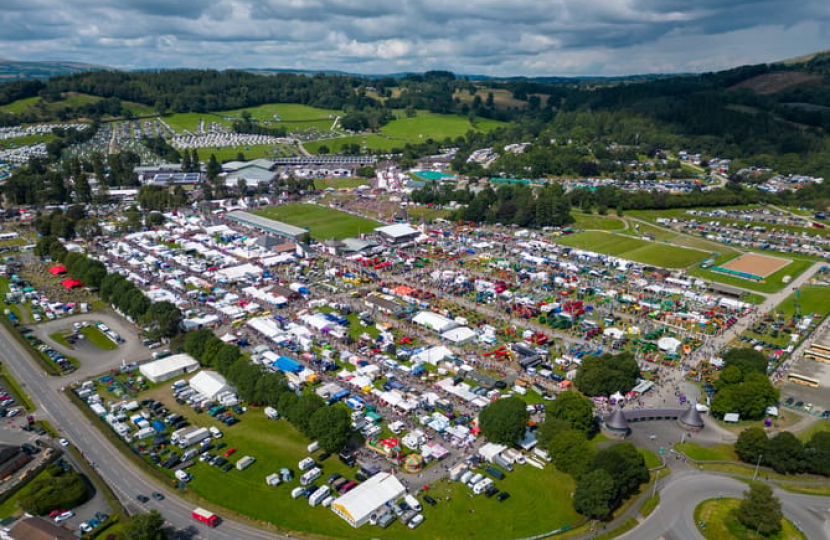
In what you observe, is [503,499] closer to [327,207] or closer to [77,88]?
[327,207]

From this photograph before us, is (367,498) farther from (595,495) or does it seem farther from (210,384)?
(210,384)

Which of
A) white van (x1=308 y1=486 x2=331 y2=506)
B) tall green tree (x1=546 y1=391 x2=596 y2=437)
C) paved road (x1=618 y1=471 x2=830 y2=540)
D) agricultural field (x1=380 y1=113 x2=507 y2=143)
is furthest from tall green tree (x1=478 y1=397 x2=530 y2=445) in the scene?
agricultural field (x1=380 y1=113 x2=507 y2=143)

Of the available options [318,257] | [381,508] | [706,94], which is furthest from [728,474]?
[706,94]

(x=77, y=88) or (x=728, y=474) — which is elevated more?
(x=77, y=88)

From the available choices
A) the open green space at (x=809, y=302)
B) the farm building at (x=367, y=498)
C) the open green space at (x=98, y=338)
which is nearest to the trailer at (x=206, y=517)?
the farm building at (x=367, y=498)

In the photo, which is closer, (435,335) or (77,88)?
(435,335)

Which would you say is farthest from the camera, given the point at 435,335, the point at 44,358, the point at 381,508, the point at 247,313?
the point at 247,313

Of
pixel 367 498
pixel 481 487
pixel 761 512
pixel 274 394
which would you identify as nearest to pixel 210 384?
pixel 274 394

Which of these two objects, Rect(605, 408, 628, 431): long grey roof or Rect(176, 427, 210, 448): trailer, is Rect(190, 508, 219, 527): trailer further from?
Rect(605, 408, 628, 431): long grey roof
